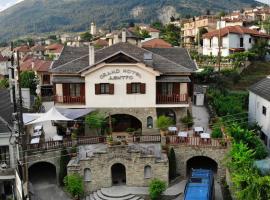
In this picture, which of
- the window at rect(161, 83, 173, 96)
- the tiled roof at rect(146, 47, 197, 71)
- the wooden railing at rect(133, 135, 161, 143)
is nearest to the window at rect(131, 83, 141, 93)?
the window at rect(161, 83, 173, 96)

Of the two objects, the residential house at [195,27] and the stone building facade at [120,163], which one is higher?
the residential house at [195,27]

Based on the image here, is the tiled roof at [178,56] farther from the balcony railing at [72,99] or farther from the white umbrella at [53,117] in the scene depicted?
the white umbrella at [53,117]

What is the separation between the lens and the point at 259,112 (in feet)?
124

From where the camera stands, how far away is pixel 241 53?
6550cm

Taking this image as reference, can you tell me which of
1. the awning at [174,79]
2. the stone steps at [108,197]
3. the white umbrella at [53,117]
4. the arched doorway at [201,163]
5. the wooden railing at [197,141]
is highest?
the awning at [174,79]

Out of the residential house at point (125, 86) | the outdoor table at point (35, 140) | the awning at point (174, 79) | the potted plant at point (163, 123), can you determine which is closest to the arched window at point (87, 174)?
the outdoor table at point (35, 140)

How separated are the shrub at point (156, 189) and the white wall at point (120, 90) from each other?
9318mm

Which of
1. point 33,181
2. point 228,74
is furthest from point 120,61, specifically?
point 228,74

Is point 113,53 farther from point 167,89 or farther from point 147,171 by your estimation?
point 147,171

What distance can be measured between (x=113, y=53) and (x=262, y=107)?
14847 mm

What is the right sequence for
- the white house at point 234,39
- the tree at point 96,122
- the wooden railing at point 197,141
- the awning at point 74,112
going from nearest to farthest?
the wooden railing at point 197,141
the awning at point 74,112
the tree at point 96,122
the white house at point 234,39

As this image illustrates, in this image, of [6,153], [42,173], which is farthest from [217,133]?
[6,153]

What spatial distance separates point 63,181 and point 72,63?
11470 millimetres

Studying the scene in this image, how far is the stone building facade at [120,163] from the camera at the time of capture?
27422mm
